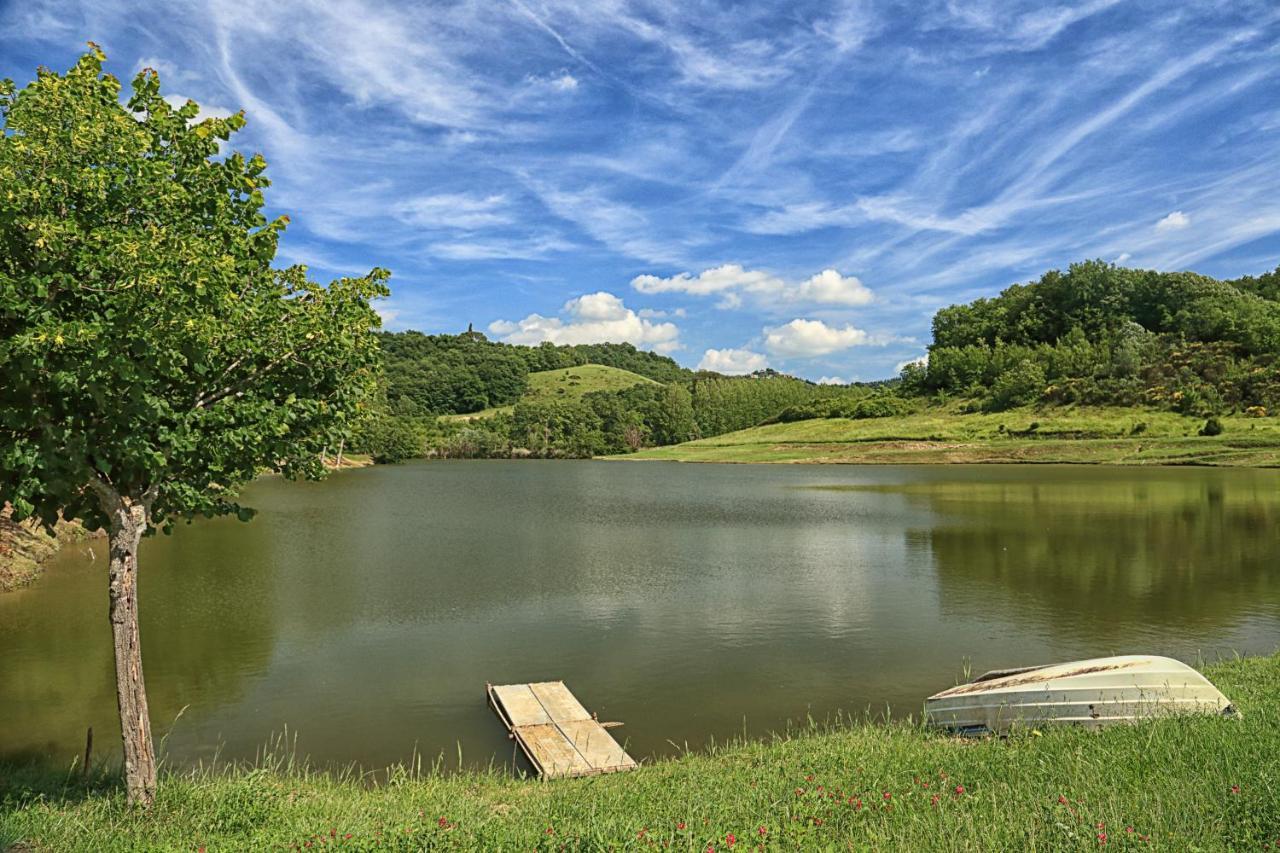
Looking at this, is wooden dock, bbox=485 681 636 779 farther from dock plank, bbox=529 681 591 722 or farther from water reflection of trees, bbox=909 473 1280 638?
water reflection of trees, bbox=909 473 1280 638

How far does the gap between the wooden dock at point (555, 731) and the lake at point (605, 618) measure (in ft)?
1.93

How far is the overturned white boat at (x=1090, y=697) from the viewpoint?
11.8 m

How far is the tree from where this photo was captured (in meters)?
8.38

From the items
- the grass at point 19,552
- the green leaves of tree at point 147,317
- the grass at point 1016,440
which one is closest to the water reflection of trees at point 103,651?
the grass at point 19,552

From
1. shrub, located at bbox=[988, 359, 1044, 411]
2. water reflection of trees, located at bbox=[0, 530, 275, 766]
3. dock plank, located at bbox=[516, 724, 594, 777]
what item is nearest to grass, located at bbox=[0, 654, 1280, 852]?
dock plank, located at bbox=[516, 724, 594, 777]

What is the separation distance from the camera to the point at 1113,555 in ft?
114

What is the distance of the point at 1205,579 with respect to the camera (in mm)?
29234

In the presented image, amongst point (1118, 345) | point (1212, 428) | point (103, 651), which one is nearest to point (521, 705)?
point (103, 651)

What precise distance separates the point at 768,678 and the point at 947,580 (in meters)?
14.3

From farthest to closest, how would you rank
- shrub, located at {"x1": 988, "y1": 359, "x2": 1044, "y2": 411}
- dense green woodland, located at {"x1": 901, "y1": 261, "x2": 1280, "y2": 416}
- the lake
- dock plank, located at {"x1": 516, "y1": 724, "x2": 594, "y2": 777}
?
1. shrub, located at {"x1": 988, "y1": 359, "x2": 1044, "y2": 411}
2. dense green woodland, located at {"x1": 901, "y1": 261, "x2": 1280, "y2": 416}
3. the lake
4. dock plank, located at {"x1": 516, "y1": 724, "x2": 594, "y2": 777}

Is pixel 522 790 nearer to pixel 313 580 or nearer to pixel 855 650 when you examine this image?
pixel 855 650

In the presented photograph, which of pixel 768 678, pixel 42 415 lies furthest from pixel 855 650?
pixel 42 415

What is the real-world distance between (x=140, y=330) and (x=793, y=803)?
28.4 ft

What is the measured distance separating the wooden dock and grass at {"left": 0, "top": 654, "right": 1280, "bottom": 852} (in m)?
1.18
